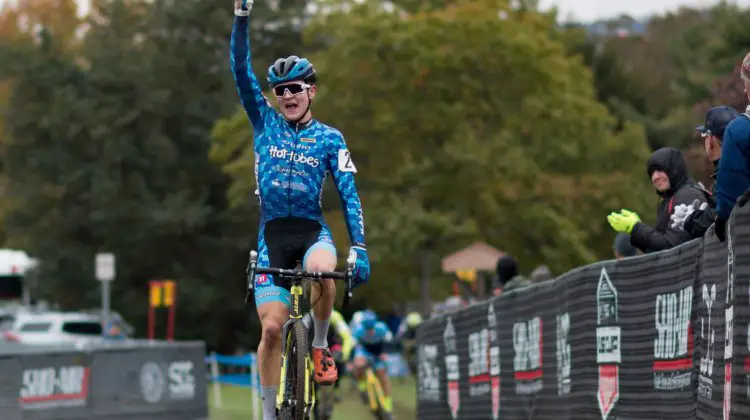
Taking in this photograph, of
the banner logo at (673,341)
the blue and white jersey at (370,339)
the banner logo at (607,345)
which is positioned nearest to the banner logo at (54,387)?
the blue and white jersey at (370,339)

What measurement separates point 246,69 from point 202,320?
49932mm

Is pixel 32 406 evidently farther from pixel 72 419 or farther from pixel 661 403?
pixel 661 403

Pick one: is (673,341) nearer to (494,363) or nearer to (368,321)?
(494,363)

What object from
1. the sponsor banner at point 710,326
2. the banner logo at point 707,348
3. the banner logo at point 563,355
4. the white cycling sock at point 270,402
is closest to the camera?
the sponsor banner at point 710,326

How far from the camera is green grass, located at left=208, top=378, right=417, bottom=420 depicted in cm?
2769

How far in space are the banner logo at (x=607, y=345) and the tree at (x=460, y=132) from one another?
1334 inches

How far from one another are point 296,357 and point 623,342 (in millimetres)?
2146

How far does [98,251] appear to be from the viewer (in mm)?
60719

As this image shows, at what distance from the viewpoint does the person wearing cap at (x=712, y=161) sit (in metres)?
9.66

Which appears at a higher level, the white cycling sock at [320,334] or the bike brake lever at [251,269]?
the bike brake lever at [251,269]

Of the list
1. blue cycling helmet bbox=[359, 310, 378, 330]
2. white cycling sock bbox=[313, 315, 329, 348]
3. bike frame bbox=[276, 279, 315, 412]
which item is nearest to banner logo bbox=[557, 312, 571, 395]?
white cycling sock bbox=[313, 315, 329, 348]

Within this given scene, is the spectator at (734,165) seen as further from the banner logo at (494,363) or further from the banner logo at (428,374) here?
the banner logo at (428,374)

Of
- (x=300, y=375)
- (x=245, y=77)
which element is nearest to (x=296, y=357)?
(x=300, y=375)

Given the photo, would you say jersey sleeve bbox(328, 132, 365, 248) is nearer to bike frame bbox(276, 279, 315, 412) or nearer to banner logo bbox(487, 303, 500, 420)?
bike frame bbox(276, 279, 315, 412)
